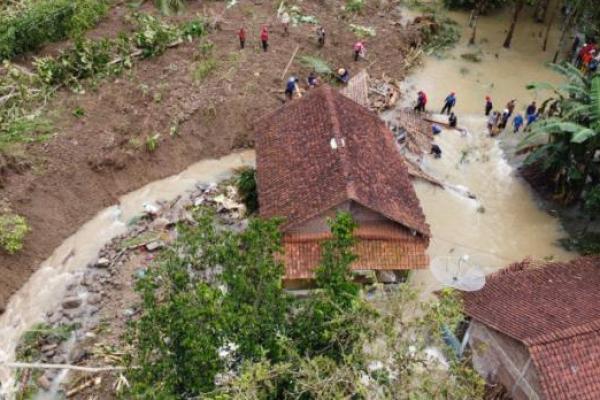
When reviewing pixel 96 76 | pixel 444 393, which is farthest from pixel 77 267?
pixel 444 393

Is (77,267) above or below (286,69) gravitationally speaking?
below

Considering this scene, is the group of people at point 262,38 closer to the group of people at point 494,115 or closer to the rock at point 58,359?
the group of people at point 494,115

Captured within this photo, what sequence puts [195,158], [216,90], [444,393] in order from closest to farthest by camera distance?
[444,393] → [195,158] → [216,90]

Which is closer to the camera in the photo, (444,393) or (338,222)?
(444,393)

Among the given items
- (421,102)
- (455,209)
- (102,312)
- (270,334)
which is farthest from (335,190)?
(421,102)

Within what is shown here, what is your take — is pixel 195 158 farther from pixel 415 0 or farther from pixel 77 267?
pixel 415 0

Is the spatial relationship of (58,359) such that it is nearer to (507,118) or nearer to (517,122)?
(517,122)
